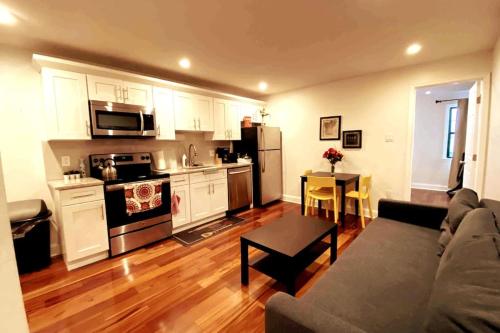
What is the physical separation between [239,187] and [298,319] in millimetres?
3271

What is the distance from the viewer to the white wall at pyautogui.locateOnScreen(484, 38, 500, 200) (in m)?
2.29

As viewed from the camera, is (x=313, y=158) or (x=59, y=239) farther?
(x=313, y=158)

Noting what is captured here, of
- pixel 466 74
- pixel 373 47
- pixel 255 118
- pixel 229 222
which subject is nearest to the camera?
pixel 373 47

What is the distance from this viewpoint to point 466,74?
2963 millimetres

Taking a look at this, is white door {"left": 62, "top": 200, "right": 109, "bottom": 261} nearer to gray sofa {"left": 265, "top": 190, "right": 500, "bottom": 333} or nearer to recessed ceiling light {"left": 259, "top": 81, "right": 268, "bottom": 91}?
gray sofa {"left": 265, "top": 190, "right": 500, "bottom": 333}

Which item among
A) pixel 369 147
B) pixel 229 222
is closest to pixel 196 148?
pixel 229 222

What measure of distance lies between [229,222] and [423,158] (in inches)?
213

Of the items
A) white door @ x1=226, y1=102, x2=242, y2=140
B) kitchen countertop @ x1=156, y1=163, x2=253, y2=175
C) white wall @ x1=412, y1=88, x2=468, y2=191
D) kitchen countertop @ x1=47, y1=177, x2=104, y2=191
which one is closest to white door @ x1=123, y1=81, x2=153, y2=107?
kitchen countertop @ x1=156, y1=163, x2=253, y2=175

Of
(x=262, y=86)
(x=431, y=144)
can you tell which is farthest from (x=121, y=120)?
(x=431, y=144)

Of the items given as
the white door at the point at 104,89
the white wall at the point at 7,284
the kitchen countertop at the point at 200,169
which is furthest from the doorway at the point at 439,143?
the white wall at the point at 7,284

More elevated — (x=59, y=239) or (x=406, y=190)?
(x=406, y=190)

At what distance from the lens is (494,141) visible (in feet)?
7.94

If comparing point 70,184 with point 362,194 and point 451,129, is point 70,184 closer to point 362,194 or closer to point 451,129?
point 362,194

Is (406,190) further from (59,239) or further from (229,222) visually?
(59,239)
